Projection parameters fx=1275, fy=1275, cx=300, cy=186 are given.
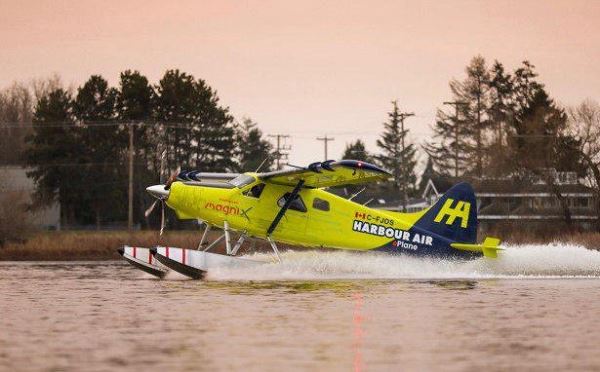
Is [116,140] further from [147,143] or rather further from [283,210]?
[283,210]

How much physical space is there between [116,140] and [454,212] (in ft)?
169

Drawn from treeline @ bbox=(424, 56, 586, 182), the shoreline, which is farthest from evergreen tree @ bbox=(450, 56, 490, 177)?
the shoreline

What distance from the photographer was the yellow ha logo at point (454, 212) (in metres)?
29.1

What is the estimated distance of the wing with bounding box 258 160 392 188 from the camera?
996 inches

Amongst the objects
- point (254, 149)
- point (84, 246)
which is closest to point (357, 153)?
point (254, 149)

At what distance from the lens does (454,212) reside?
2922 centimetres

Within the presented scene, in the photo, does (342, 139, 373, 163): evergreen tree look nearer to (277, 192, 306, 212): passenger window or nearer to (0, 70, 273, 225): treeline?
(0, 70, 273, 225): treeline

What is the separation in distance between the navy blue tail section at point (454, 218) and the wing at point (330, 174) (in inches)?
107

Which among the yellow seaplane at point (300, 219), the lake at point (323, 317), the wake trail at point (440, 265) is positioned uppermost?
the yellow seaplane at point (300, 219)

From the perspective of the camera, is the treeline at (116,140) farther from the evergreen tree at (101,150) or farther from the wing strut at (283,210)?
the wing strut at (283,210)

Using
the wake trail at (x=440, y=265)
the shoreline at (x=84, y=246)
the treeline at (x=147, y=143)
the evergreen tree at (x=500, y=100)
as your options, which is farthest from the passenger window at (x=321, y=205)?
the evergreen tree at (x=500, y=100)

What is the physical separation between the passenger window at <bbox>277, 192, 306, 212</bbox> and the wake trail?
3.86 ft

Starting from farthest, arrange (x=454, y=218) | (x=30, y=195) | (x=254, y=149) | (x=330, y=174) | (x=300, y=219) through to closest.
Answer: (x=254, y=149), (x=30, y=195), (x=454, y=218), (x=300, y=219), (x=330, y=174)

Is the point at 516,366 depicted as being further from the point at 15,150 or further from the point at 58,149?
the point at 15,150
